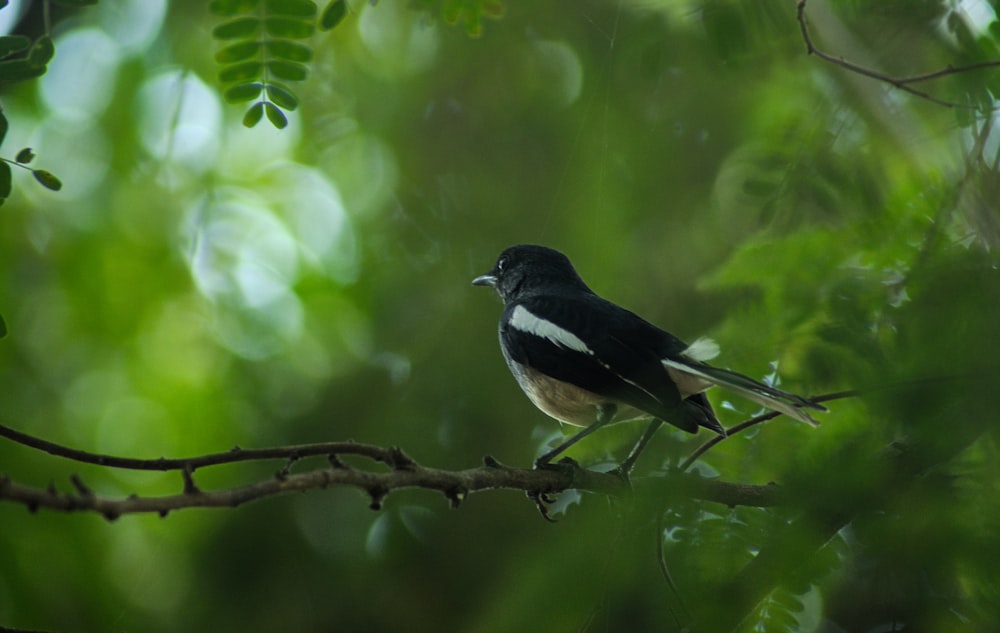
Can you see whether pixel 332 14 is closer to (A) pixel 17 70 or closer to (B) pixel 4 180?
(A) pixel 17 70

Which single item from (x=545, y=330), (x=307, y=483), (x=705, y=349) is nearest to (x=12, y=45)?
(x=307, y=483)

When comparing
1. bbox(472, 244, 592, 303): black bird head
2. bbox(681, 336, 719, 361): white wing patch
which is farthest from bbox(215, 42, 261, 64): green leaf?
bbox(472, 244, 592, 303): black bird head

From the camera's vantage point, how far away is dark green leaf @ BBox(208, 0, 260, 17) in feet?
8.73

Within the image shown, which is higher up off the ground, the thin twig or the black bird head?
the black bird head

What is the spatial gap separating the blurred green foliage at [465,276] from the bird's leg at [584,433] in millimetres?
74

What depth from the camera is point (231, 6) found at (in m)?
2.68

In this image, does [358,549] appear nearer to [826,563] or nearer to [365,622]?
[365,622]

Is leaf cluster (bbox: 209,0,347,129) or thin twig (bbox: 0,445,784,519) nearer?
thin twig (bbox: 0,445,784,519)

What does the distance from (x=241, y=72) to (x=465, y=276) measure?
8.81ft

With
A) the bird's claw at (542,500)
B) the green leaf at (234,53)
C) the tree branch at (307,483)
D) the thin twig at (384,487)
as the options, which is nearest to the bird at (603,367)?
the bird's claw at (542,500)

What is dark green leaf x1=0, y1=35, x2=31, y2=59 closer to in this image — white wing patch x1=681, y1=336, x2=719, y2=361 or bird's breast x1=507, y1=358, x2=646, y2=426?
white wing patch x1=681, y1=336, x2=719, y2=361

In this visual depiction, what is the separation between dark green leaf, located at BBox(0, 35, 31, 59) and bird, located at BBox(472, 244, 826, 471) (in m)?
1.79

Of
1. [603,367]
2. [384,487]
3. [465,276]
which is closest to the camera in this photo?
[384,487]

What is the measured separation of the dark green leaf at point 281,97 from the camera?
267 cm
